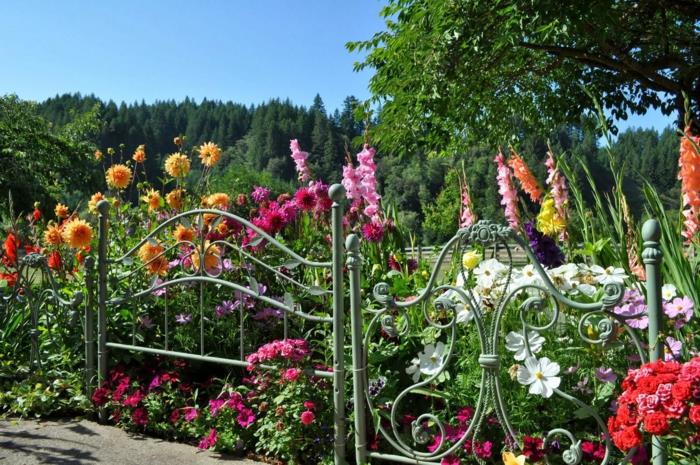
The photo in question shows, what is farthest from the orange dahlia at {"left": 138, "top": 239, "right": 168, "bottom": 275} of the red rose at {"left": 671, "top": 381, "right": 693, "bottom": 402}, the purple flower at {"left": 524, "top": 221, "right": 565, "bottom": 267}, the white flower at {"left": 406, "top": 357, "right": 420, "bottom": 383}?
the red rose at {"left": 671, "top": 381, "right": 693, "bottom": 402}

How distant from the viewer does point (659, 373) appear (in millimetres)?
1885

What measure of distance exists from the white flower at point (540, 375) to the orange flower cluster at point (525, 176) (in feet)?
4.15

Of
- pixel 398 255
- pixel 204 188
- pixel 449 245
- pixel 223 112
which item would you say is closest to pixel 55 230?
pixel 204 188

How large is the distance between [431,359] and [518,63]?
942cm

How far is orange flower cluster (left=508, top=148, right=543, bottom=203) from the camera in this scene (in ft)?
10.9

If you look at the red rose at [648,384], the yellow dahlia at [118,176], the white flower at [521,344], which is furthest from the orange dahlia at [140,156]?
the red rose at [648,384]

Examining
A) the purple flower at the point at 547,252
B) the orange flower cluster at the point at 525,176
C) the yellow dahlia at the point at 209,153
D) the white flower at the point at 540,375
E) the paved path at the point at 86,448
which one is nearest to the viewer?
the white flower at the point at 540,375

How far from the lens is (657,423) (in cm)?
177

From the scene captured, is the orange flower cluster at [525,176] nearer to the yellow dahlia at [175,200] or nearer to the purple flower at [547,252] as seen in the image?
the purple flower at [547,252]

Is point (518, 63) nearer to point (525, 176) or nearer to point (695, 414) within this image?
point (525, 176)

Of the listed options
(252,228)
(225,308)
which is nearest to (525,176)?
(252,228)

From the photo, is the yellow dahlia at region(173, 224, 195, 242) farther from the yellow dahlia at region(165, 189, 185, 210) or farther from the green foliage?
the green foliage

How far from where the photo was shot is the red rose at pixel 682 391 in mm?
1757

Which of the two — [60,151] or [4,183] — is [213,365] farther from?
[60,151]
